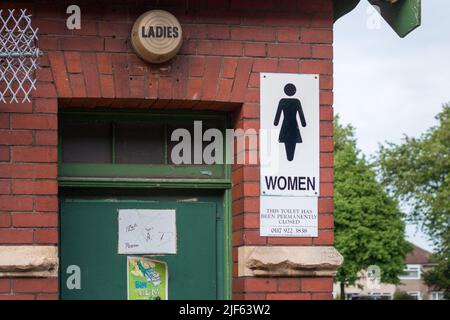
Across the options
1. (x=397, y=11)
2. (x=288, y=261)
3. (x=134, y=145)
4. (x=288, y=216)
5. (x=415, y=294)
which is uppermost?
(x=397, y=11)

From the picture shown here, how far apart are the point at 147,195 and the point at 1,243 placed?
1117 mm

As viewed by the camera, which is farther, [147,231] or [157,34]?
[147,231]

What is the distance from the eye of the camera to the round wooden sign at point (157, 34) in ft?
23.2

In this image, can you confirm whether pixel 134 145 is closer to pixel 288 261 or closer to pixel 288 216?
pixel 288 216

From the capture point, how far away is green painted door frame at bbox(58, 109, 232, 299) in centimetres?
736

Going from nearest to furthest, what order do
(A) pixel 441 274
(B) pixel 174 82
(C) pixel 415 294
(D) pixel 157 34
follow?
(D) pixel 157 34, (B) pixel 174 82, (A) pixel 441 274, (C) pixel 415 294

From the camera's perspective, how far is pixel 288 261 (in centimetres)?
716

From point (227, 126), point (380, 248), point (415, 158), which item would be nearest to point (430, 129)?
point (415, 158)

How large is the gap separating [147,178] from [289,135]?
1.03 meters

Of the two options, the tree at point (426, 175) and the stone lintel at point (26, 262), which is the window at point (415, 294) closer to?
the tree at point (426, 175)

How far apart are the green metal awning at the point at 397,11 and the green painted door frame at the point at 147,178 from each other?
1.17 meters

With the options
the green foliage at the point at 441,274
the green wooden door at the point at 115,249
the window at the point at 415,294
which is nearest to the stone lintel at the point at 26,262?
the green wooden door at the point at 115,249

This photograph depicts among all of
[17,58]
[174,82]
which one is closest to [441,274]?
[174,82]
